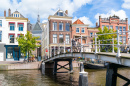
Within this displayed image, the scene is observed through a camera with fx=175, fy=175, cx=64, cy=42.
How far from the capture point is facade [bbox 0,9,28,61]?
116 feet

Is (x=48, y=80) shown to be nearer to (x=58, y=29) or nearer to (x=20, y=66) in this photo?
(x=20, y=66)

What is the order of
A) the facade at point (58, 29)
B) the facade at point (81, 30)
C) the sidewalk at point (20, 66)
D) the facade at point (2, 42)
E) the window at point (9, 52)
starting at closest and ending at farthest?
the sidewalk at point (20, 66) → the facade at point (2, 42) → the window at point (9, 52) → the facade at point (58, 29) → the facade at point (81, 30)

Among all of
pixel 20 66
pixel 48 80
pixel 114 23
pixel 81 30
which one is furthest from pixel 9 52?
pixel 114 23

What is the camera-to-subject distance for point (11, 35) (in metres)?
35.6

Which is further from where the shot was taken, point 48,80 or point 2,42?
point 2,42

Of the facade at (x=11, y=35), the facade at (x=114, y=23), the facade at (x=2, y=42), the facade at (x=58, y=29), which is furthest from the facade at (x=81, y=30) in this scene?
the facade at (x=2, y=42)

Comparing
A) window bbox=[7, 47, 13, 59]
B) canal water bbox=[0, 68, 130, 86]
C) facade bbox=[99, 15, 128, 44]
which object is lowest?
canal water bbox=[0, 68, 130, 86]

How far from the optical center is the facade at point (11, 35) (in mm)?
35219

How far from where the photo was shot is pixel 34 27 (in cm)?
7206

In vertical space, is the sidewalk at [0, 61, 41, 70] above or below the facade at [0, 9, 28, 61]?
below

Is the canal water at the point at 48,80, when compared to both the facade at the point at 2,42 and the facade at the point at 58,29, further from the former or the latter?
the facade at the point at 58,29

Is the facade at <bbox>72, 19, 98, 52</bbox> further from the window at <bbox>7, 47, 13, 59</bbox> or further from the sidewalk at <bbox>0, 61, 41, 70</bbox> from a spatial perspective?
the window at <bbox>7, 47, 13, 59</bbox>

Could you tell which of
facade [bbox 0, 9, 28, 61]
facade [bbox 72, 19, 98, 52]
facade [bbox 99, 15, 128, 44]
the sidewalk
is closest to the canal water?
the sidewalk

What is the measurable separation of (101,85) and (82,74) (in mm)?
8244
